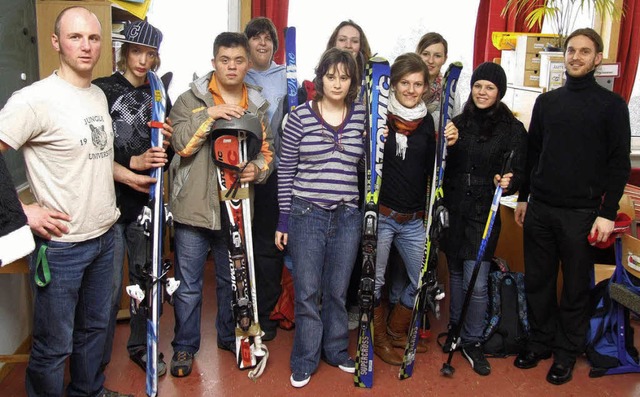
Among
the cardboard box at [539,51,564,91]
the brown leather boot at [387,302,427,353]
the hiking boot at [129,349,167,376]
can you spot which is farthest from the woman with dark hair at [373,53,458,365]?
the cardboard box at [539,51,564,91]

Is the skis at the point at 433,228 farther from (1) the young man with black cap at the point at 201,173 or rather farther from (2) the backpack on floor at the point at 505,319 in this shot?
(1) the young man with black cap at the point at 201,173

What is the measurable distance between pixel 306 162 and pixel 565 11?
2.90 m

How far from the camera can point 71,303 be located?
1955 mm

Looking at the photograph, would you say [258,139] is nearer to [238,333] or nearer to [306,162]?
[306,162]

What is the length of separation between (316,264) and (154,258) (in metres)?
0.66

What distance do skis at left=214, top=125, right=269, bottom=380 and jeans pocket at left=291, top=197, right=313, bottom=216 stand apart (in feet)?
→ 0.63

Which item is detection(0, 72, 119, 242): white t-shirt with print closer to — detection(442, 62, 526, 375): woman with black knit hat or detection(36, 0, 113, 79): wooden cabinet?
detection(36, 0, 113, 79): wooden cabinet

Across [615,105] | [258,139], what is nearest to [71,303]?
[258,139]

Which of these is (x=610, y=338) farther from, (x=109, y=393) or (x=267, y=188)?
(x=109, y=393)

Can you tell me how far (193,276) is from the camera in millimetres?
2508

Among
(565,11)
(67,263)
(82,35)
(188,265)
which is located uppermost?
(565,11)

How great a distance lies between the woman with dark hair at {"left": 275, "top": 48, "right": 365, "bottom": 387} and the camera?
2.38m

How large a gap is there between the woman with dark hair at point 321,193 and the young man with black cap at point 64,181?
73cm

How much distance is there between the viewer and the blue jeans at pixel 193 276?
2.47 metres
